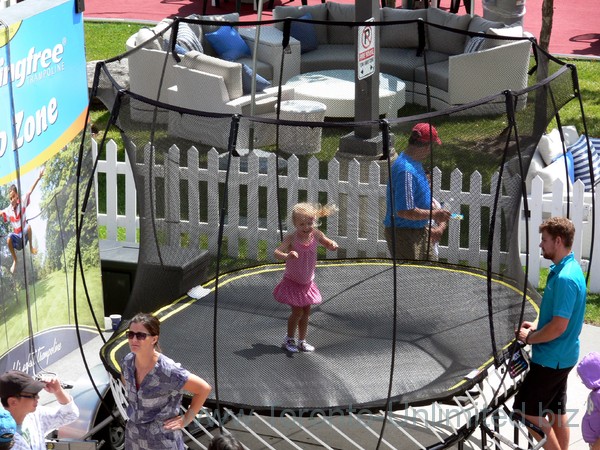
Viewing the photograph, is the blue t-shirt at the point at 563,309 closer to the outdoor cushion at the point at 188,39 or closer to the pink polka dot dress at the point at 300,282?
the pink polka dot dress at the point at 300,282

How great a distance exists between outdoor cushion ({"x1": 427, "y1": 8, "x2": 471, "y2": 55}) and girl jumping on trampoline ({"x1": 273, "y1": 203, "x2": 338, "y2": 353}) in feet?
23.6

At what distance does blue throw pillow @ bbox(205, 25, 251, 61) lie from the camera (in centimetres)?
1294

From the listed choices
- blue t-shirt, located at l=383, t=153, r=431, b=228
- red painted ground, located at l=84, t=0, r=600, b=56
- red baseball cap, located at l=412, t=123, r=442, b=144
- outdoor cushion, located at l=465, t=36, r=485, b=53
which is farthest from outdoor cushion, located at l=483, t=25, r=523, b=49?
blue t-shirt, located at l=383, t=153, r=431, b=228

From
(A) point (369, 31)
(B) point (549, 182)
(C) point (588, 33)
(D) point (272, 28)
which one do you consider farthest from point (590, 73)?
(A) point (369, 31)

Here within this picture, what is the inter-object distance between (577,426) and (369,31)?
131 inches

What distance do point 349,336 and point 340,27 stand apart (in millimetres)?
8288

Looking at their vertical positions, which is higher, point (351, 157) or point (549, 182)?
point (351, 157)

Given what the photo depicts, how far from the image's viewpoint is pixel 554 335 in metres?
5.38

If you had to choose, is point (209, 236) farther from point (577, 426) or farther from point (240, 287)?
point (577, 426)

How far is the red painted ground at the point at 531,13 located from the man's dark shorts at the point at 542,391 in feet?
36.7

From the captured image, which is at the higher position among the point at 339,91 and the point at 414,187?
the point at 414,187

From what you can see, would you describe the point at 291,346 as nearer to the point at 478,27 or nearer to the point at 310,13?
the point at 478,27

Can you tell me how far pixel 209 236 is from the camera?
610 cm

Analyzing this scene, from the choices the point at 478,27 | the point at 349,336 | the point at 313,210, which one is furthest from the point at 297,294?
the point at 478,27
